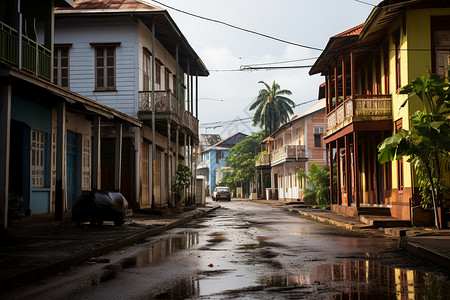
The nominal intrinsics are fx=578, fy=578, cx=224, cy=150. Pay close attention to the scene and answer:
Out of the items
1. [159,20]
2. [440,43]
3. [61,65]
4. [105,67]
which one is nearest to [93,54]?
A: [105,67]

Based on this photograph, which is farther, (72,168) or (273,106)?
(273,106)

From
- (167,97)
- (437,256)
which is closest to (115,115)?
(167,97)

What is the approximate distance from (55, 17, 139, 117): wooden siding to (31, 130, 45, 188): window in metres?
7.63

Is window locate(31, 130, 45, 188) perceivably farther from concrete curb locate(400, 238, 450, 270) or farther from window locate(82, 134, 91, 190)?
concrete curb locate(400, 238, 450, 270)

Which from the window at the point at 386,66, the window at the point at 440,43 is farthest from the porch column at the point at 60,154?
the window at the point at 386,66

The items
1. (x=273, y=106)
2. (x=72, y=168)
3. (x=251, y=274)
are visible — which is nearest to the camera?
(x=251, y=274)

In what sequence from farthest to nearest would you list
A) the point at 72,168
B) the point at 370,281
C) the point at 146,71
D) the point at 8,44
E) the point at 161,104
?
the point at 146,71, the point at 161,104, the point at 72,168, the point at 8,44, the point at 370,281

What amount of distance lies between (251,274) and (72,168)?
13.5 meters

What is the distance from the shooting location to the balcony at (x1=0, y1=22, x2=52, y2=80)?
1352 cm

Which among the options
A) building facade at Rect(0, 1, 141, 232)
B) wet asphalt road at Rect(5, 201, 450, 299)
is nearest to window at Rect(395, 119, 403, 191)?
wet asphalt road at Rect(5, 201, 450, 299)

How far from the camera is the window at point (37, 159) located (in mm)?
16203

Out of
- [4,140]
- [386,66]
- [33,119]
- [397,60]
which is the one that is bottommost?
[4,140]

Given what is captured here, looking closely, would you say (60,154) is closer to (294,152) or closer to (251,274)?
(251,274)

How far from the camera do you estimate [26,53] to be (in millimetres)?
15016
